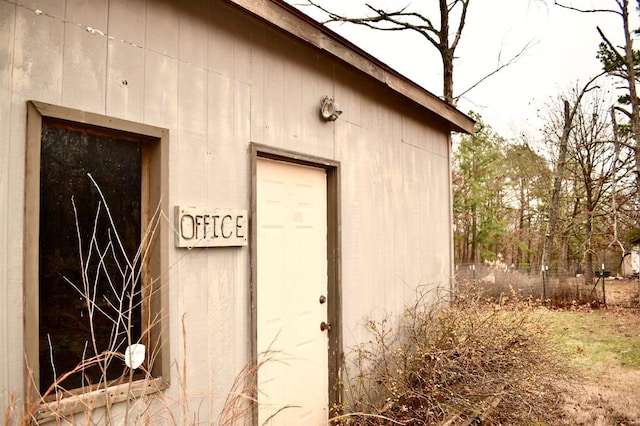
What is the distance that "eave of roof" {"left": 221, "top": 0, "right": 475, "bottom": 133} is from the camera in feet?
9.73

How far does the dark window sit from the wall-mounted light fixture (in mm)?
1690

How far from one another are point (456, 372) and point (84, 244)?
3096 mm

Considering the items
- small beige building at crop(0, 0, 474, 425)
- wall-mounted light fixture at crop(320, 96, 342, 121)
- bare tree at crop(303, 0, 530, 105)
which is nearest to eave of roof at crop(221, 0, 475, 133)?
small beige building at crop(0, 0, 474, 425)

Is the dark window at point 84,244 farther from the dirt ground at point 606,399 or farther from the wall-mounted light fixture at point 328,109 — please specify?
the dirt ground at point 606,399

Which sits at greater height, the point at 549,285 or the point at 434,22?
the point at 434,22

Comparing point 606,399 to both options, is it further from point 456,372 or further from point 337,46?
point 337,46

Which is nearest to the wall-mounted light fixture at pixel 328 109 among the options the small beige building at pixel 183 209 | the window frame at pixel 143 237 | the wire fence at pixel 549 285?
the small beige building at pixel 183 209

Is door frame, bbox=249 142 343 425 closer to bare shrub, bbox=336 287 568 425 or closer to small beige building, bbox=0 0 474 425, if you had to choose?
small beige building, bbox=0 0 474 425

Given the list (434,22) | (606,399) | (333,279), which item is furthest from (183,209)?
(434,22)

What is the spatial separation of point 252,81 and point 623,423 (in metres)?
4.57

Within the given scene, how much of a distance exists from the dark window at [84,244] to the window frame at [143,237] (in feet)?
0.20

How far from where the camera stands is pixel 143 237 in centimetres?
245

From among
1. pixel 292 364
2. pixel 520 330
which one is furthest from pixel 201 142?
pixel 520 330

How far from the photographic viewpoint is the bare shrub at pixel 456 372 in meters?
3.75
